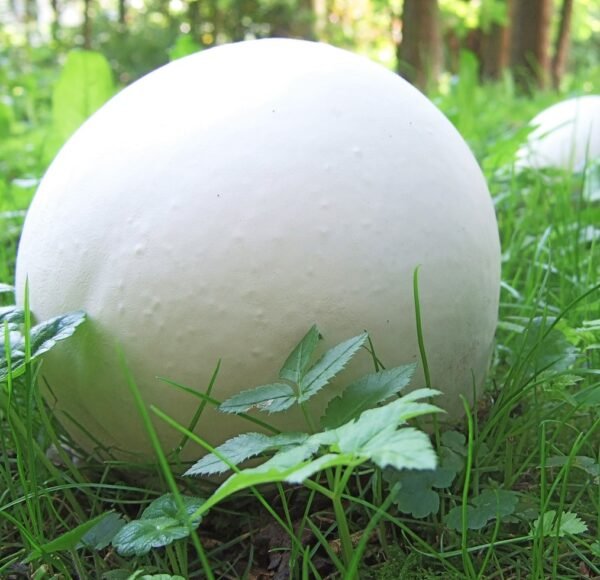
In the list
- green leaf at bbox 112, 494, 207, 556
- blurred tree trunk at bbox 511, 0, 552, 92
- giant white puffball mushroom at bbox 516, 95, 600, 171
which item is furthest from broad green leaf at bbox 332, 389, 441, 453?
blurred tree trunk at bbox 511, 0, 552, 92

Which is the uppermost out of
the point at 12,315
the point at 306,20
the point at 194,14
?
the point at 194,14

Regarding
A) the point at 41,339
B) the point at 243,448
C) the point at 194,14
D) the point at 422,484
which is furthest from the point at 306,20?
the point at 243,448

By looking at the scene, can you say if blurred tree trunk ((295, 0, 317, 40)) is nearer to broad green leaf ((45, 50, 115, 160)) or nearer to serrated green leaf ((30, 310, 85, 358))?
broad green leaf ((45, 50, 115, 160))

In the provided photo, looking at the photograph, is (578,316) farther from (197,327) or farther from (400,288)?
(197,327)

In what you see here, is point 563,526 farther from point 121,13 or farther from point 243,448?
point 121,13

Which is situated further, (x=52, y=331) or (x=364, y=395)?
(x=52, y=331)

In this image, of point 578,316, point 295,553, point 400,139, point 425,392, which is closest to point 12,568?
point 295,553
